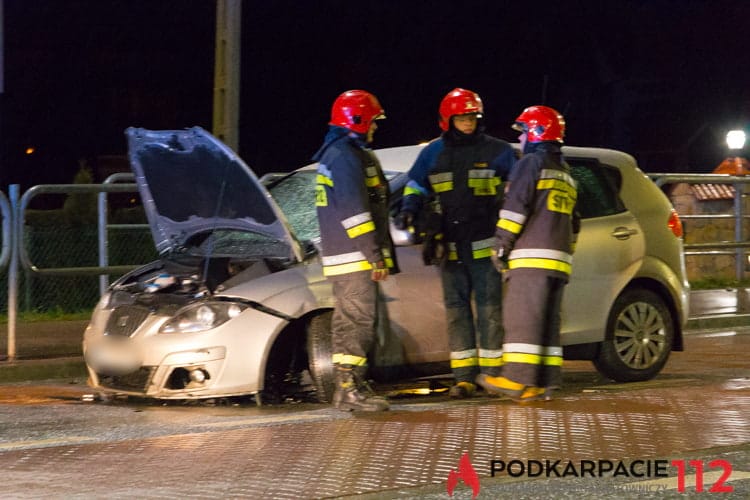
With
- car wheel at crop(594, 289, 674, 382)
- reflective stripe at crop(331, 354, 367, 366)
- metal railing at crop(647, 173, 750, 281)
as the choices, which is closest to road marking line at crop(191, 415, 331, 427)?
reflective stripe at crop(331, 354, 367, 366)

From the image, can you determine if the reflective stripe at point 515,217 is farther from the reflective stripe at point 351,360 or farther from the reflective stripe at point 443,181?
the reflective stripe at point 351,360

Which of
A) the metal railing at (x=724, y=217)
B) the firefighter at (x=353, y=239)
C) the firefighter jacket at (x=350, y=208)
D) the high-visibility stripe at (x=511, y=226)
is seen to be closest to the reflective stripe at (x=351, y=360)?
the firefighter at (x=353, y=239)

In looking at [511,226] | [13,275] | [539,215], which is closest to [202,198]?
[511,226]

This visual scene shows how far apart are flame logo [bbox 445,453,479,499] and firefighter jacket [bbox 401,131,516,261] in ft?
7.21

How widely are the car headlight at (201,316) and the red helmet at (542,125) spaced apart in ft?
6.71

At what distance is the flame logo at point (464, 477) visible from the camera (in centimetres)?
557

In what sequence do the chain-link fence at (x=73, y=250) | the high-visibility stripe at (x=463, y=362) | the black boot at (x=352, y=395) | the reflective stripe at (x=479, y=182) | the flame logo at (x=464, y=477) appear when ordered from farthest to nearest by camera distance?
the chain-link fence at (x=73, y=250)
the high-visibility stripe at (x=463, y=362)
the reflective stripe at (x=479, y=182)
the black boot at (x=352, y=395)
the flame logo at (x=464, y=477)

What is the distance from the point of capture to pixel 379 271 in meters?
7.45

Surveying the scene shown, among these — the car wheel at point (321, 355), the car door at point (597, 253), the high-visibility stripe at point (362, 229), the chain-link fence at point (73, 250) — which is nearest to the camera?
the high-visibility stripe at point (362, 229)

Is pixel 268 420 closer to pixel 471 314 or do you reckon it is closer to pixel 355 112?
pixel 471 314

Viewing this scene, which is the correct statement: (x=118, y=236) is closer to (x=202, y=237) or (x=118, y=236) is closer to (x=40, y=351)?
(x=40, y=351)

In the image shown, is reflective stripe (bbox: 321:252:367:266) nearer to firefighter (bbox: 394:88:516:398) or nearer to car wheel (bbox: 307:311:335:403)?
car wheel (bbox: 307:311:335:403)

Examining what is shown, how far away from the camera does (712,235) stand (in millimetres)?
16672

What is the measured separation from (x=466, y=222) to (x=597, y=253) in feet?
3.89
